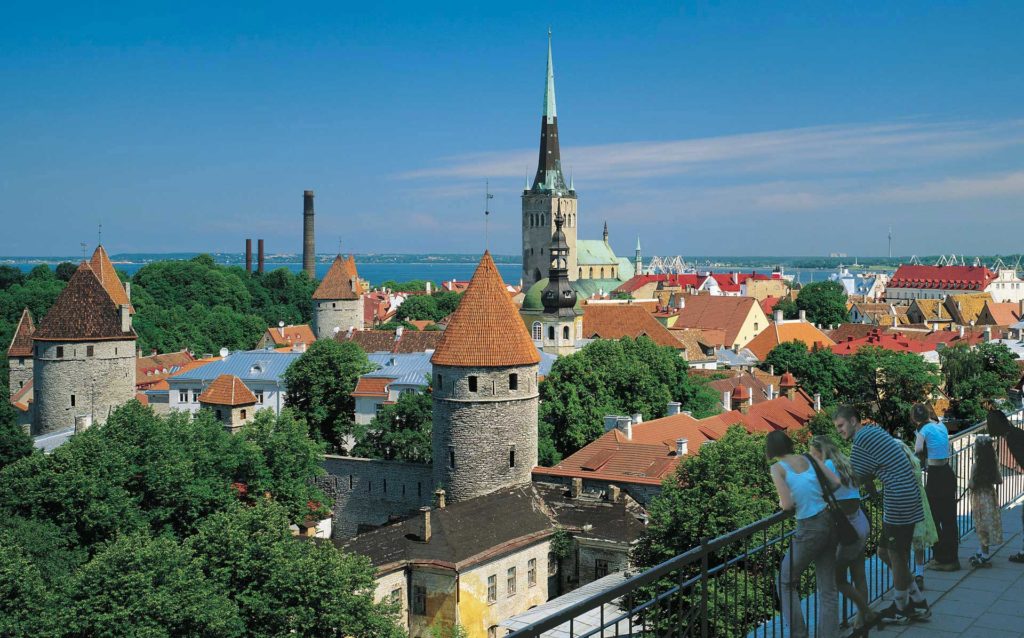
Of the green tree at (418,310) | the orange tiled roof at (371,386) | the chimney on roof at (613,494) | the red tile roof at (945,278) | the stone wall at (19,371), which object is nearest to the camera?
the chimney on roof at (613,494)

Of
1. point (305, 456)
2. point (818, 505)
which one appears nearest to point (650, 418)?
point (305, 456)

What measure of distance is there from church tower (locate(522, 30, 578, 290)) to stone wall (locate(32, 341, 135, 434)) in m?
61.6

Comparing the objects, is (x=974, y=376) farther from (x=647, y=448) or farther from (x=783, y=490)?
(x=783, y=490)

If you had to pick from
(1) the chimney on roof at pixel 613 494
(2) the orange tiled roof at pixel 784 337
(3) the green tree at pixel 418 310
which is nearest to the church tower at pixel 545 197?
(3) the green tree at pixel 418 310

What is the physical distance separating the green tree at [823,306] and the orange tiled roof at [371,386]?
58.8 meters

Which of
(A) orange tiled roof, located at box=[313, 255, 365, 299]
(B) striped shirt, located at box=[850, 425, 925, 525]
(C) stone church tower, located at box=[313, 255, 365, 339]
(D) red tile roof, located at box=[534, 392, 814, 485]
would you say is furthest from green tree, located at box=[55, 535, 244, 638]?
(A) orange tiled roof, located at box=[313, 255, 365, 299]

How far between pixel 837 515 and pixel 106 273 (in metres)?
48.3

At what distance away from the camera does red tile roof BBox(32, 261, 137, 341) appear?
39.8 metres

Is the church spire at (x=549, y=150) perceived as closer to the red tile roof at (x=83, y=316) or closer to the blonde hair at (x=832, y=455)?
the red tile roof at (x=83, y=316)

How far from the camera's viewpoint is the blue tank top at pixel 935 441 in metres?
8.58

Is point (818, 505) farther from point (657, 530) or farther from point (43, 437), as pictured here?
point (43, 437)

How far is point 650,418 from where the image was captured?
3694cm

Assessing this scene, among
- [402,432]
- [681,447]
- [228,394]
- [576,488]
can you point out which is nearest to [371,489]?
[402,432]

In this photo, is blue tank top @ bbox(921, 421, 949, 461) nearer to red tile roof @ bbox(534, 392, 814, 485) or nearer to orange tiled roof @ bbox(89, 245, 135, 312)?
red tile roof @ bbox(534, 392, 814, 485)
